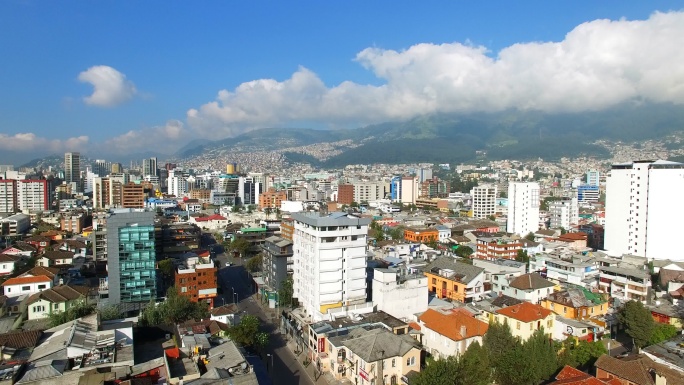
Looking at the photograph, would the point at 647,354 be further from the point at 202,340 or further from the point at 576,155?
the point at 576,155

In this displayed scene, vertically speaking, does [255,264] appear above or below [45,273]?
below

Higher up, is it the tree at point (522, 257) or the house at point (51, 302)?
the tree at point (522, 257)

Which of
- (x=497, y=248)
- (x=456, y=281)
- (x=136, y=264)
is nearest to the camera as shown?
(x=136, y=264)

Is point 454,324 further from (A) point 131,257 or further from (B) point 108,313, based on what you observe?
(A) point 131,257

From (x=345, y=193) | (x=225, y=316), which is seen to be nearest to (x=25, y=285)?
(x=225, y=316)

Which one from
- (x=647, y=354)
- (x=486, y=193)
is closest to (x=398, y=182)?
(x=486, y=193)

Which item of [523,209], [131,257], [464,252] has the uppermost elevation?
[523,209]

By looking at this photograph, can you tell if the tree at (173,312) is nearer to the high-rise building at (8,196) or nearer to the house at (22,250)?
the house at (22,250)

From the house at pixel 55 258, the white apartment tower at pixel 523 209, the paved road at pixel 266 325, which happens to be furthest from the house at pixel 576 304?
the house at pixel 55 258
